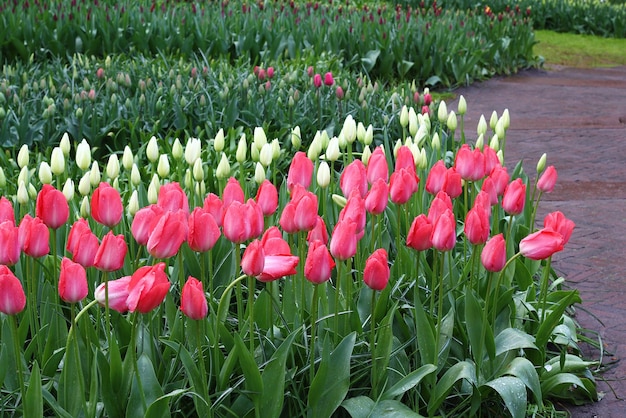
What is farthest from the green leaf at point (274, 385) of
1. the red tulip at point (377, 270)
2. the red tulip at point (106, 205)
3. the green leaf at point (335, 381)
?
the red tulip at point (106, 205)

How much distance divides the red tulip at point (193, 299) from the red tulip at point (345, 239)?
→ 1.20ft

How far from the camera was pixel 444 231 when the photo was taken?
7.30ft

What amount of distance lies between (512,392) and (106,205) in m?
1.21

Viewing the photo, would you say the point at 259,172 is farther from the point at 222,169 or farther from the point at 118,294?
the point at 118,294

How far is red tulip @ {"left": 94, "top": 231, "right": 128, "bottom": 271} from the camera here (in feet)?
6.41

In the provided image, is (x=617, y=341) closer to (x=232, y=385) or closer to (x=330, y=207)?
(x=330, y=207)

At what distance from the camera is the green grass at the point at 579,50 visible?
38.4 feet

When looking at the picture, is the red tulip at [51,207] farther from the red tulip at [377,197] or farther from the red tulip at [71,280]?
the red tulip at [377,197]

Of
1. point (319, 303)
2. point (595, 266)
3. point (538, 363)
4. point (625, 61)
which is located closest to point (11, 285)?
point (319, 303)

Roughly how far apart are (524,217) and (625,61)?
30.6ft

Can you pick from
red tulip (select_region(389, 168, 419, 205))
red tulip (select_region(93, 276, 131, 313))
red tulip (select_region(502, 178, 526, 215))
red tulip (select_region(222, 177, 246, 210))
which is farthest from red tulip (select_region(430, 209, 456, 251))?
red tulip (select_region(93, 276, 131, 313))

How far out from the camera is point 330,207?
3439 millimetres

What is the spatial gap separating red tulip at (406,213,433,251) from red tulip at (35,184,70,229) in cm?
88

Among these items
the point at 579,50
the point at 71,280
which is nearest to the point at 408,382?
the point at 71,280
